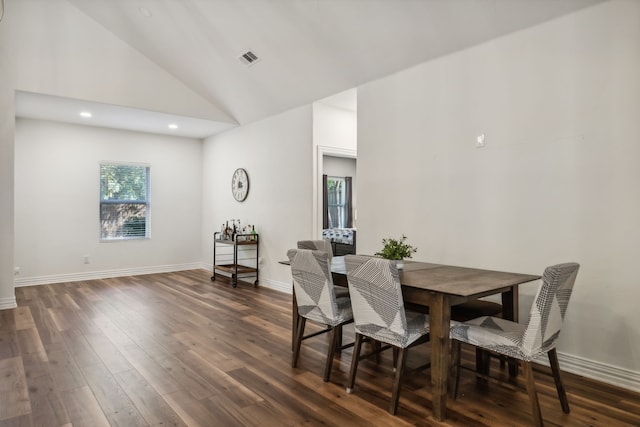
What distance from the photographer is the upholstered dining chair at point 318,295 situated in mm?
2697

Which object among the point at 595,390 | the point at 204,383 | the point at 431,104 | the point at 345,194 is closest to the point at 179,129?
the point at 345,194

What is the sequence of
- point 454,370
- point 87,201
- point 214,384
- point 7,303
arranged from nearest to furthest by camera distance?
point 454,370, point 214,384, point 7,303, point 87,201

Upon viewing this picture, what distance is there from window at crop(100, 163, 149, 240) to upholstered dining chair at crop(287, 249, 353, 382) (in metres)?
5.25

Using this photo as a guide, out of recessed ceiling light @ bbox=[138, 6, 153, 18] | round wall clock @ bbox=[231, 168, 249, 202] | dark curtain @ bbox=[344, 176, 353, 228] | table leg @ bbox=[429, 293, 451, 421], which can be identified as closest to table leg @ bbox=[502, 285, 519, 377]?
Answer: table leg @ bbox=[429, 293, 451, 421]

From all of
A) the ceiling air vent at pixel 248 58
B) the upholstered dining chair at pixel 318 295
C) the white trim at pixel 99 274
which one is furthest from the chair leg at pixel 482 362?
the white trim at pixel 99 274

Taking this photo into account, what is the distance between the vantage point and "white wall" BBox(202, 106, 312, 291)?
212 inches

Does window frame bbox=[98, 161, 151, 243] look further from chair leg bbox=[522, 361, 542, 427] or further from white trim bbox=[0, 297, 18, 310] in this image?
chair leg bbox=[522, 361, 542, 427]

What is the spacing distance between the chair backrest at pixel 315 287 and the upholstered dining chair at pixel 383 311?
20 cm

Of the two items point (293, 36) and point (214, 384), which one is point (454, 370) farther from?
point (293, 36)

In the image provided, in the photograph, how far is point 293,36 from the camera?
13.6ft

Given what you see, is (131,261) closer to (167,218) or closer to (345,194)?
(167,218)

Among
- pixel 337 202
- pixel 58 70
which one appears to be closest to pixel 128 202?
pixel 58 70

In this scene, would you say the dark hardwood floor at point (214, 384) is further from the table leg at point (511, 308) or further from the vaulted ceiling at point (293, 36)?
the vaulted ceiling at point (293, 36)

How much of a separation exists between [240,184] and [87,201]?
2.56 m
